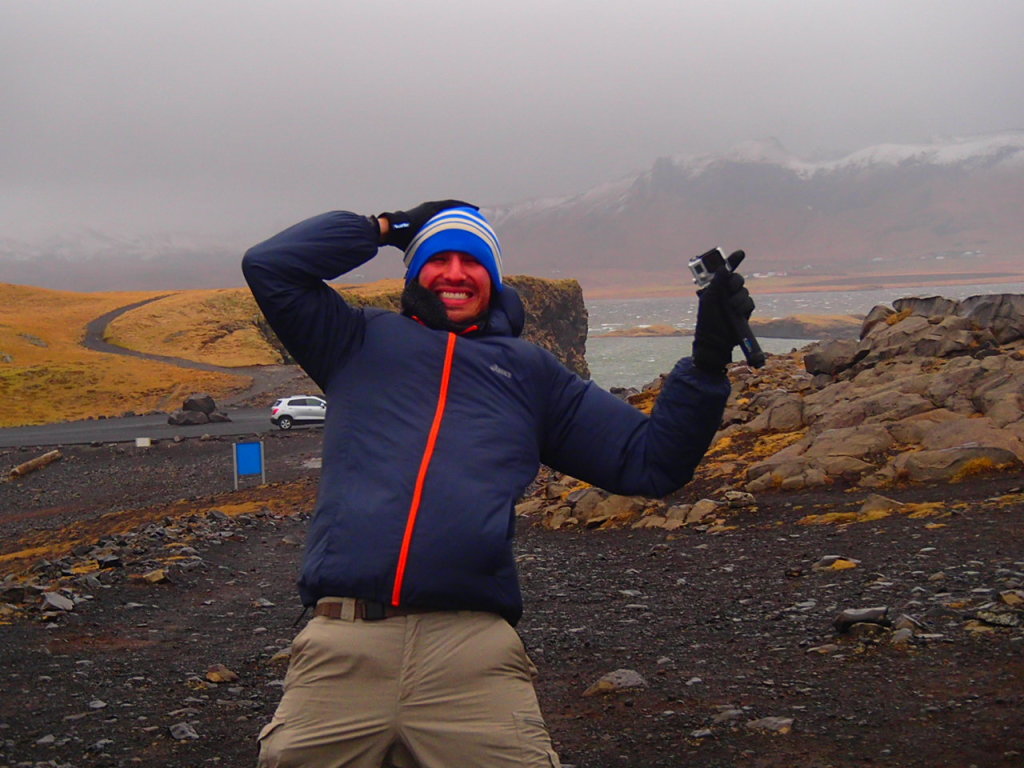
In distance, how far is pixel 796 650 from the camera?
23.9 feet

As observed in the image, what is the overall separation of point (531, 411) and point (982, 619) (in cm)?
505

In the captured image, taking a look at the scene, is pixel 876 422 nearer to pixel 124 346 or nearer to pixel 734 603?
pixel 734 603

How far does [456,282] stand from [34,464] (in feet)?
113

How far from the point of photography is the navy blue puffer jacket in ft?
10.0

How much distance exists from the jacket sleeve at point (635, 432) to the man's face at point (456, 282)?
1.21ft

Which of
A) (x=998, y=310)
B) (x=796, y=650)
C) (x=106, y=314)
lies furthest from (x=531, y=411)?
(x=106, y=314)

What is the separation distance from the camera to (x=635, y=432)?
3.49 m

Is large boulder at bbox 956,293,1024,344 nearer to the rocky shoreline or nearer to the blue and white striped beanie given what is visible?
the rocky shoreline

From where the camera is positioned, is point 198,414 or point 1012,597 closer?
point 1012,597

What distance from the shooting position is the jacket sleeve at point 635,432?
337 cm

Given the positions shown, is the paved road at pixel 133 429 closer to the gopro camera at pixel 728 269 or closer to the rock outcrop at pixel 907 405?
the rock outcrop at pixel 907 405

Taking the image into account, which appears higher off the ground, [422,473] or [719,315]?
[719,315]

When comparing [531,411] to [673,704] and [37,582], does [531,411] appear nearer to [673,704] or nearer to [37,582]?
[673,704]

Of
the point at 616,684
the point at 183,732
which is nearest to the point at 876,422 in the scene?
the point at 616,684
